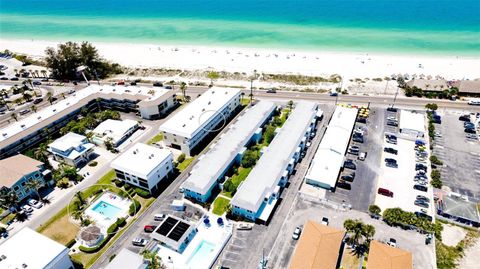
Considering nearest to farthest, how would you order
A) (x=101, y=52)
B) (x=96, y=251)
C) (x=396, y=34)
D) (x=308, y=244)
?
(x=308, y=244), (x=96, y=251), (x=101, y=52), (x=396, y=34)

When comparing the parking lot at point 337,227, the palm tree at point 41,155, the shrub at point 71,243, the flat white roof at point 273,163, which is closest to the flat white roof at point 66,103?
the palm tree at point 41,155

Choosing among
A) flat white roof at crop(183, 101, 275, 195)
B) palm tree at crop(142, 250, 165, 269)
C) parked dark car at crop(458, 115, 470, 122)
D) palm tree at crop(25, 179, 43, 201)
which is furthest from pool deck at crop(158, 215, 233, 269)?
parked dark car at crop(458, 115, 470, 122)

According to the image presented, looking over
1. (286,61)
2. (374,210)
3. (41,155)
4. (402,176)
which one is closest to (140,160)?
(41,155)

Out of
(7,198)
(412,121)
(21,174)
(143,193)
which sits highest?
(412,121)

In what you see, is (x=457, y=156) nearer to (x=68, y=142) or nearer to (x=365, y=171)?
(x=365, y=171)

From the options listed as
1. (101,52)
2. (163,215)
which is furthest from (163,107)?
(101,52)

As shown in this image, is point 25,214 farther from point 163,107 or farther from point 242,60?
point 242,60
